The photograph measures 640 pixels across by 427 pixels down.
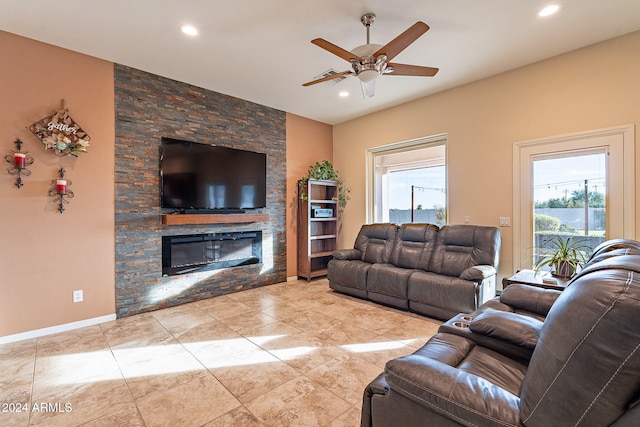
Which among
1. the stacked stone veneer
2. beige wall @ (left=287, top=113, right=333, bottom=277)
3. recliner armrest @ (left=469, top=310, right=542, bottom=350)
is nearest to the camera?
recliner armrest @ (left=469, top=310, right=542, bottom=350)

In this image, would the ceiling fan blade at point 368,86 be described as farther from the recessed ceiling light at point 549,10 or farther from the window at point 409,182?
the window at point 409,182

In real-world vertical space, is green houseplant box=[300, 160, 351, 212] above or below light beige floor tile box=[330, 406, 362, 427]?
above

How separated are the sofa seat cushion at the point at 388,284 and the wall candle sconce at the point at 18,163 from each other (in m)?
3.91

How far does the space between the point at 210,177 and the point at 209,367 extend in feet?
8.38

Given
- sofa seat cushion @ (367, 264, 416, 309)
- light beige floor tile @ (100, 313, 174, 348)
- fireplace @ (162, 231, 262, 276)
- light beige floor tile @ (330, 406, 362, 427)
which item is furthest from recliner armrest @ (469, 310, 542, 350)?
fireplace @ (162, 231, 262, 276)

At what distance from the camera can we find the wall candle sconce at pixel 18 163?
2.84 m

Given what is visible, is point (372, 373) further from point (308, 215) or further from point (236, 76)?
point (236, 76)

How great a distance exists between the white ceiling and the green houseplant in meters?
1.85

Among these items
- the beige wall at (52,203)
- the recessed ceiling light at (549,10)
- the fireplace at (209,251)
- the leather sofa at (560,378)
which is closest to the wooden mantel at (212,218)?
the fireplace at (209,251)

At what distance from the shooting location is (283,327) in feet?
10.4

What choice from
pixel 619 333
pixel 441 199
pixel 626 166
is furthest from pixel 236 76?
pixel 626 166

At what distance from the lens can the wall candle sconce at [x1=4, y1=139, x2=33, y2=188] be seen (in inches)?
112

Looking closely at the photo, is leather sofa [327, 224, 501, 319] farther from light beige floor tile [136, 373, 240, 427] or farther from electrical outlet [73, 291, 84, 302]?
electrical outlet [73, 291, 84, 302]

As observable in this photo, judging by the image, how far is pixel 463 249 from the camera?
3.74 m
